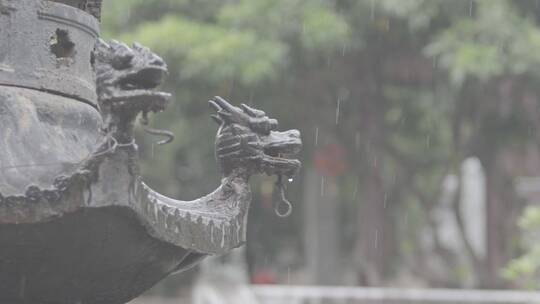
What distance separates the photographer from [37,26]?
3.30m

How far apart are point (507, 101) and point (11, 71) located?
33.1 feet

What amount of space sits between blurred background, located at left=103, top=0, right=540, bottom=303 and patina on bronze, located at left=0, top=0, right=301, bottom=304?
5.41 meters

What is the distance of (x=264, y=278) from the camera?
1753 centimetres

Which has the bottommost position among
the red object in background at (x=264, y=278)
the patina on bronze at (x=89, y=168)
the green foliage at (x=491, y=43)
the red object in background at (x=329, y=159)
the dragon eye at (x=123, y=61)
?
the red object in background at (x=264, y=278)

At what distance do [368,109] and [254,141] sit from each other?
10.2m

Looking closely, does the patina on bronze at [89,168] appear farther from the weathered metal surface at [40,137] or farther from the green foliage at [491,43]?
the green foliage at [491,43]

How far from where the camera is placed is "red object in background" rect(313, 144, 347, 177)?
14.4m

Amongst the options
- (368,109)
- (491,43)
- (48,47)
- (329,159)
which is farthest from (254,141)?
(329,159)

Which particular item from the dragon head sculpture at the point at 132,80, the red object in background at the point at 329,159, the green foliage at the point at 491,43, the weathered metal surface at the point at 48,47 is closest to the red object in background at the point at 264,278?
the red object in background at the point at 329,159

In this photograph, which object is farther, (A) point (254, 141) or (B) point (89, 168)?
(A) point (254, 141)

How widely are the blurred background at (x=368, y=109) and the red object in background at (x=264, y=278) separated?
80 mm

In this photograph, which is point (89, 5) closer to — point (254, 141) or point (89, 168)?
point (254, 141)

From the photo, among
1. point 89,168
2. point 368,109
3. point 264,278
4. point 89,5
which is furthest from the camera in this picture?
point 264,278

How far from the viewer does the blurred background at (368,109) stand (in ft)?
35.4
